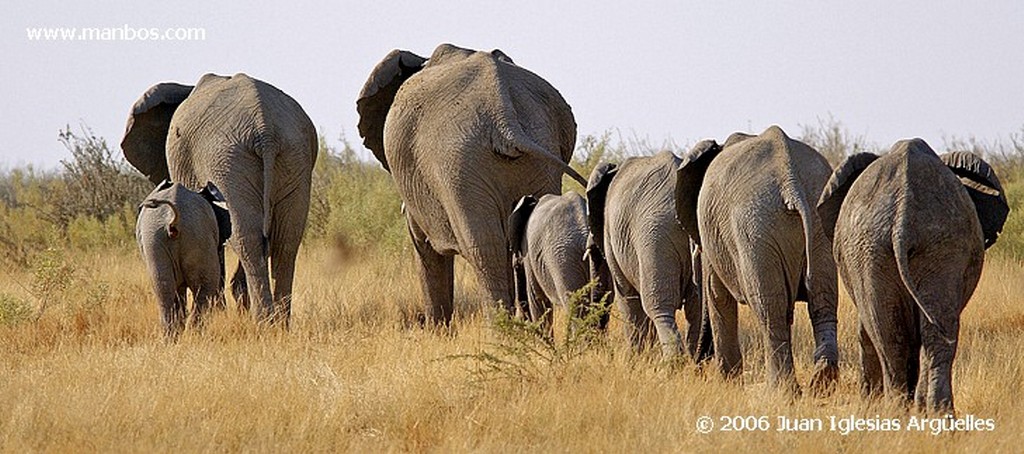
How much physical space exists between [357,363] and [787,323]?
296 cm

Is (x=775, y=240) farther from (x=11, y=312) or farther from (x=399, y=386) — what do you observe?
(x=11, y=312)

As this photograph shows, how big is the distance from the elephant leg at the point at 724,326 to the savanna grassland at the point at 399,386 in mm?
118

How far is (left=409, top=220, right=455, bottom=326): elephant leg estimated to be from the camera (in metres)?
11.8

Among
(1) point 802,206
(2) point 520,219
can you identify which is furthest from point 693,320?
(1) point 802,206

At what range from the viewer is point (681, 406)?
738 cm

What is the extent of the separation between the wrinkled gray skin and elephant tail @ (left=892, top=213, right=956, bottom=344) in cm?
317

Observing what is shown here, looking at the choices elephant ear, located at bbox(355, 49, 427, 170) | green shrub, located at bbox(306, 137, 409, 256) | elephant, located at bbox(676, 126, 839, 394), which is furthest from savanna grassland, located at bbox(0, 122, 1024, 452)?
green shrub, located at bbox(306, 137, 409, 256)

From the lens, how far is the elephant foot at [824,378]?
7.53 metres

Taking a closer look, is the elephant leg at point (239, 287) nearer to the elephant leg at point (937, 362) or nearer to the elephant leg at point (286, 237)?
the elephant leg at point (286, 237)

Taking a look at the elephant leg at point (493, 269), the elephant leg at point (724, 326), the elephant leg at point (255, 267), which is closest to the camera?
the elephant leg at point (724, 326)

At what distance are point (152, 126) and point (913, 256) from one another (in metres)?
8.59

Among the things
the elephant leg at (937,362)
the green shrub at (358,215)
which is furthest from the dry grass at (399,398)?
the green shrub at (358,215)

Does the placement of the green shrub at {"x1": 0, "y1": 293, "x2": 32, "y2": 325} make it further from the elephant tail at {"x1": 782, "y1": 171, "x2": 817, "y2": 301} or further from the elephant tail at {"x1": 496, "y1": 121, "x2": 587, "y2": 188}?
the elephant tail at {"x1": 782, "y1": 171, "x2": 817, "y2": 301}

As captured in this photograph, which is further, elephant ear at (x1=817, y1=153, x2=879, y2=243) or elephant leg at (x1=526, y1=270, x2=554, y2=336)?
elephant leg at (x1=526, y1=270, x2=554, y2=336)
